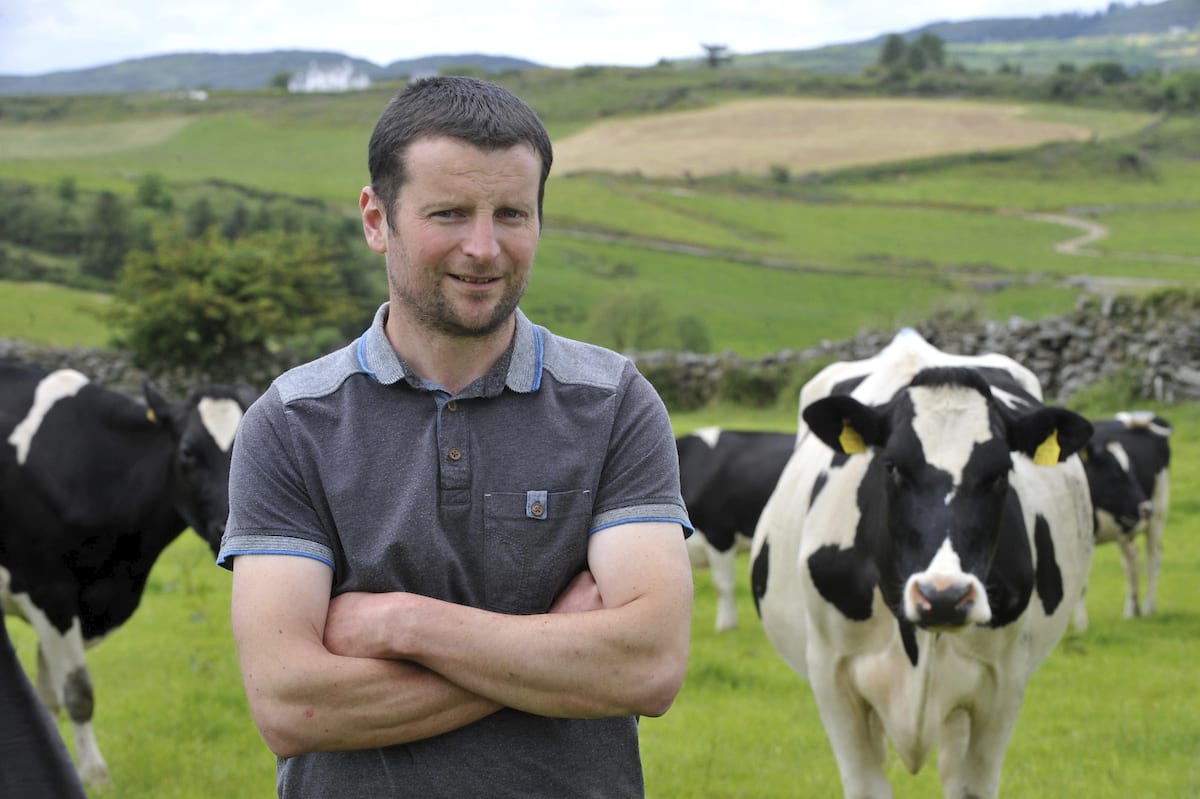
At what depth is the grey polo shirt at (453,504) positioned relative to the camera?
228 cm

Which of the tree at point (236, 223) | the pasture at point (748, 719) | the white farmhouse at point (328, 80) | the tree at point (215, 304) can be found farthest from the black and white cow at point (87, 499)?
the white farmhouse at point (328, 80)

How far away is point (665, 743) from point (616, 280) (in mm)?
44634

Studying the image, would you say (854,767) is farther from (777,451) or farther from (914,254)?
(914,254)

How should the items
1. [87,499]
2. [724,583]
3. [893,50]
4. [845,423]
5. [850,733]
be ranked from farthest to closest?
[893,50] < [724,583] < [87,499] < [850,733] < [845,423]

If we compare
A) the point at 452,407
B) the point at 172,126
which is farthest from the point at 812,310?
the point at 172,126

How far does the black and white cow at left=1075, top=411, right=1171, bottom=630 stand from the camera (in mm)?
11242

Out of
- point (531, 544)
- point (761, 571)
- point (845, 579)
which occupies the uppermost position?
point (531, 544)

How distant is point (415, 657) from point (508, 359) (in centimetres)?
55

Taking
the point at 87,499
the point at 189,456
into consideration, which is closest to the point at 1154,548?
the point at 189,456

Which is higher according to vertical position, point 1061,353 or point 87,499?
point 87,499

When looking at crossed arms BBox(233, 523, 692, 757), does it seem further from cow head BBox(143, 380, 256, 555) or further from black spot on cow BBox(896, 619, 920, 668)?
cow head BBox(143, 380, 256, 555)

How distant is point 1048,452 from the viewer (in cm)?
488

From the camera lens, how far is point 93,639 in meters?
7.42

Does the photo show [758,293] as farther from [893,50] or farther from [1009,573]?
[893,50]
